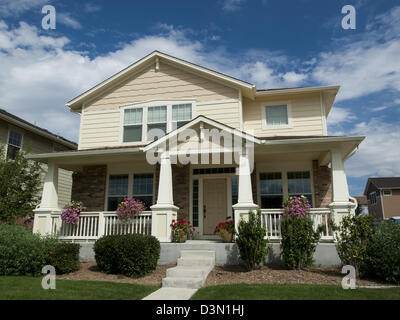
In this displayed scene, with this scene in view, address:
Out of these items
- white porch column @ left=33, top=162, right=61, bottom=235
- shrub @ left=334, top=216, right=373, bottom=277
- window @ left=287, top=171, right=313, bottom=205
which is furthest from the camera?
window @ left=287, top=171, right=313, bottom=205

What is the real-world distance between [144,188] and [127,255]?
14.8 feet

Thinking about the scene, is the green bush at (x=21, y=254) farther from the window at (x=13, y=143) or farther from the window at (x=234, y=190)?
the window at (x=13, y=143)

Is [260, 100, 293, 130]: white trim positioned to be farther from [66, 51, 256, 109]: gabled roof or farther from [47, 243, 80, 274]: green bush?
[47, 243, 80, 274]: green bush

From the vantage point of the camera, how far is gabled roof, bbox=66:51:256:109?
448 inches

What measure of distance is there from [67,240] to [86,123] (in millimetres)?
4895

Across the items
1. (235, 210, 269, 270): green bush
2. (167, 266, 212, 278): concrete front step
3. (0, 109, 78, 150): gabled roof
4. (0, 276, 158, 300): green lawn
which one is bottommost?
(0, 276, 158, 300): green lawn

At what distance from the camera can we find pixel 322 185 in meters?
10.8

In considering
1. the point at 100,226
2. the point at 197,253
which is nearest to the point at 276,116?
the point at 197,253

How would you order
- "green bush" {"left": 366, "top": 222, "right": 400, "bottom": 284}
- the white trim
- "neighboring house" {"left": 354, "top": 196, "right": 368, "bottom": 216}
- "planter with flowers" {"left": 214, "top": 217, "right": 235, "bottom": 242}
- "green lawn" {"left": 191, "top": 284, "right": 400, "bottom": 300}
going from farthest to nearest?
"neighboring house" {"left": 354, "top": 196, "right": 368, "bottom": 216} → the white trim → "planter with flowers" {"left": 214, "top": 217, "right": 235, "bottom": 242} → "green bush" {"left": 366, "top": 222, "right": 400, "bottom": 284} → "green lawn" {"left": 191, "top": 284, "right": 400, "bottom": 300}

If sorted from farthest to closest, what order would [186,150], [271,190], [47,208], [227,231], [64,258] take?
1. [271,190]
2. [47,208]
3. [186,150]
4. [227,231]
5. [64,258]

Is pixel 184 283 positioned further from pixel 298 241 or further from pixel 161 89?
pixel 161 89

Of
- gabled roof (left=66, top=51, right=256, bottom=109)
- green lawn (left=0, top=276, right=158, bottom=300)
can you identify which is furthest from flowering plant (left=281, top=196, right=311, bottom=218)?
gabled roof (left=66, top=51, right=256, bottom=109)

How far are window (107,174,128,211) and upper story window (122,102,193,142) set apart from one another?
1.56 metres
